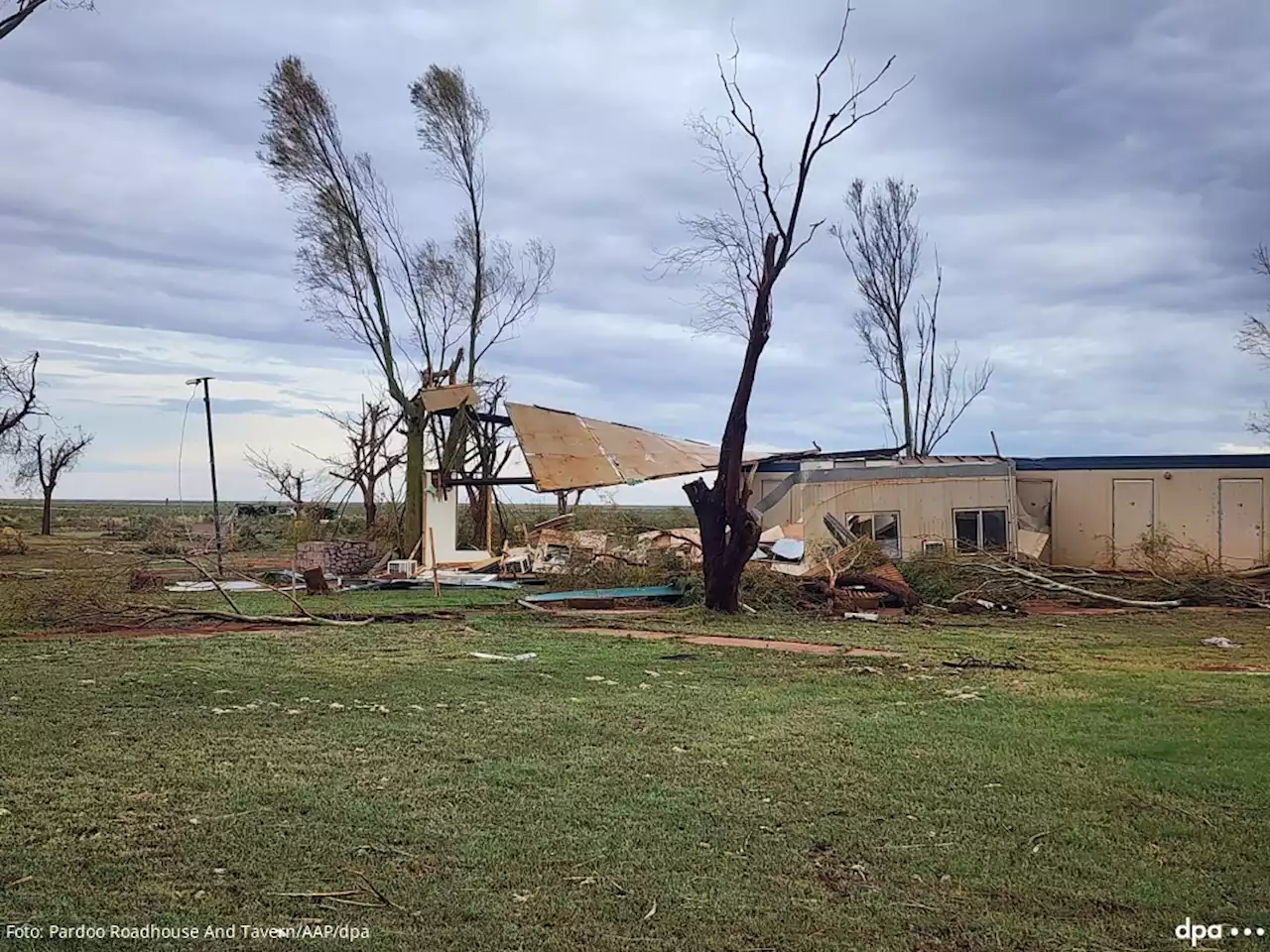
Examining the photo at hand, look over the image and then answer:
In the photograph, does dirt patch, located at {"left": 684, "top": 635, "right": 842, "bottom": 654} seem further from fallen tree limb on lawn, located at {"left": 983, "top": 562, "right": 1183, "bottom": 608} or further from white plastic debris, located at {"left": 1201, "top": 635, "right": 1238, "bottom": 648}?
fallen tree limb on lawn, located at {"left": 983, "top": 562, "right": 1183, "bottom": 608}

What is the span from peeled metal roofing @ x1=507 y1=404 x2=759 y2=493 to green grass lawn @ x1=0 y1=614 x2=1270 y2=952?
12306 millimetres

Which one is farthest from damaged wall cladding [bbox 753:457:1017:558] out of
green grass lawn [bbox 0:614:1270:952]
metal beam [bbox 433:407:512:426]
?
green grass lawn [bbox 0:614:1270:952]

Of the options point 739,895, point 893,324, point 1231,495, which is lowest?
point 739,895

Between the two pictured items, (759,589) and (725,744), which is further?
(759,589)

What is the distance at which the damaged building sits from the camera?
21.0m

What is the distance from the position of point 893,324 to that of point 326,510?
62.6ft

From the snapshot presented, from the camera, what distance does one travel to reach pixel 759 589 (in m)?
15.5

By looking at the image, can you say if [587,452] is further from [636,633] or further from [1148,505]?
[1148,505]

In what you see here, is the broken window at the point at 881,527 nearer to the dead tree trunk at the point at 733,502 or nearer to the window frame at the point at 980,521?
the window frame at the point at 980,521

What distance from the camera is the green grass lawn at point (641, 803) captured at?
3.58 m

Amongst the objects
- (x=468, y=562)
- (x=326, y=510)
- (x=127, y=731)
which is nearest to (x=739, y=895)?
(x=127, y=731)

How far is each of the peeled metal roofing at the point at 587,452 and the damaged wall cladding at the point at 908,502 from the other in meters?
2.90

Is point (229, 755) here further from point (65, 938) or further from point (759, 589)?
point (759, 589)

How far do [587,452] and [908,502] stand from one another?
22.1 feet
